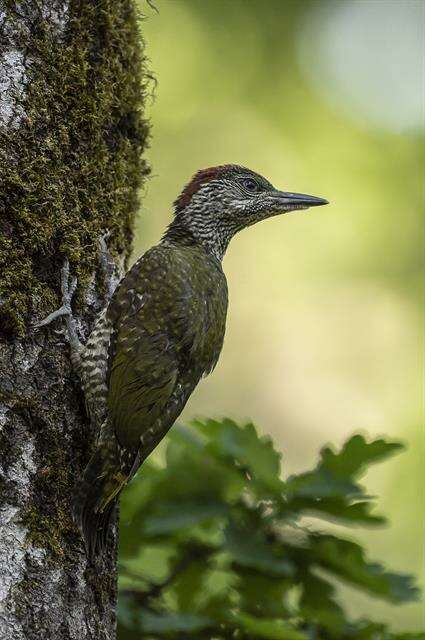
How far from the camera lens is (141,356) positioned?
329cm

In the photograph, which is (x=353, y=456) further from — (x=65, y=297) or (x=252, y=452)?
(x=65, y=297)

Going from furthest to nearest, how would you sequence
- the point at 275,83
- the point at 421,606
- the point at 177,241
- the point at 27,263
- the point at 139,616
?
the point at 275,83 → the point at 421,606 → the point at 177,241 → the point at 139,616 → the point at 27,263

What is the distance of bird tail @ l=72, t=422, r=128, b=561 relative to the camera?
2.72 metres

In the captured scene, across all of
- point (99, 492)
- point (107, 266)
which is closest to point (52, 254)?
point (107, 266)

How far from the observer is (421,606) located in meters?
9.24

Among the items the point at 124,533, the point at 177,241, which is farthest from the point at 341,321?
the point at 124,533

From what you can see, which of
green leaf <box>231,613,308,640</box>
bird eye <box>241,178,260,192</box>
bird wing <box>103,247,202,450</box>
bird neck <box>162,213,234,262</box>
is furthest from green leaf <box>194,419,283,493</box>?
bird eye <box>241,178,260,192</box>

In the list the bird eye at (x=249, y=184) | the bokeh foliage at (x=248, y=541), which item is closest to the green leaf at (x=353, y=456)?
the bokeh foliage at (x=248, y=541)

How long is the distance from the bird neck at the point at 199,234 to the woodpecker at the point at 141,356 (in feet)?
0.09

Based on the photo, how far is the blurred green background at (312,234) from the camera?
9.41 meters

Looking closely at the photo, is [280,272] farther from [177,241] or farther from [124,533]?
[124,533]

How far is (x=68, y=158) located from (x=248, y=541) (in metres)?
1.25

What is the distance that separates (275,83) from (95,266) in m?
7.21

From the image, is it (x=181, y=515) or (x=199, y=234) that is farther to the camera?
(x=199, y=234)
